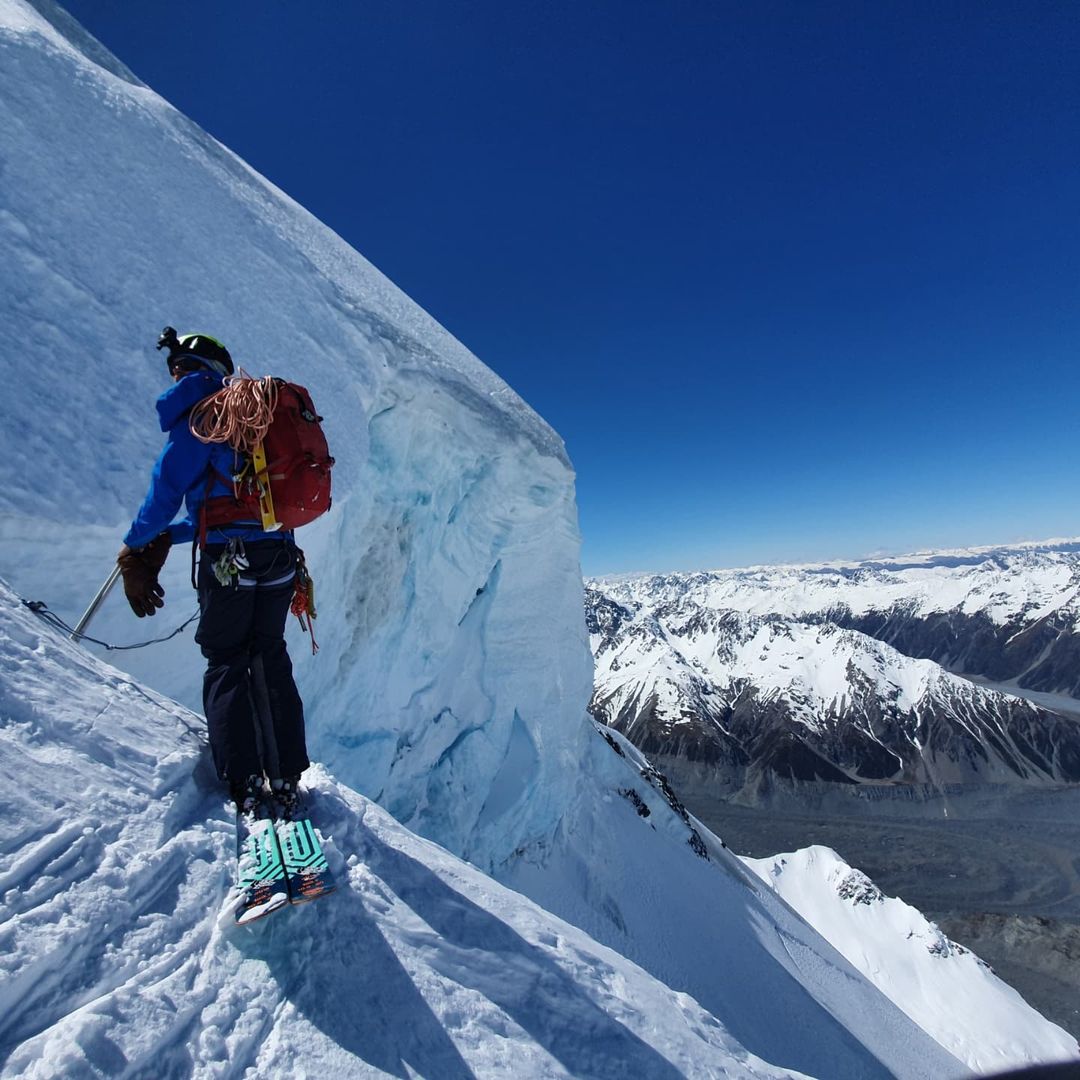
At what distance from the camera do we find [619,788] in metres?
21.9

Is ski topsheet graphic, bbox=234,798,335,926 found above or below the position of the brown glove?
below

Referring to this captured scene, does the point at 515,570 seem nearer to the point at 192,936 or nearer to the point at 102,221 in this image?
the point at 102,221

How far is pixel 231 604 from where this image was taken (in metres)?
2.96

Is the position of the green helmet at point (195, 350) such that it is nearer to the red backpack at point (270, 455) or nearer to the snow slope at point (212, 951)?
the red backpack at point (270, 455)

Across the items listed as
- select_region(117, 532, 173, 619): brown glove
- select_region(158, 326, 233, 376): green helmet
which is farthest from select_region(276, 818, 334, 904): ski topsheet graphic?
select_region(158, 326, 233, 376): green helmet

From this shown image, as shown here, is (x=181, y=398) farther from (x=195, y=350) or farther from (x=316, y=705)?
(x=316, y=705)

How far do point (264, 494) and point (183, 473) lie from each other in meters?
0.42

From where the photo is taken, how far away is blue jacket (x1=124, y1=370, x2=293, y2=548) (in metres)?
2.89

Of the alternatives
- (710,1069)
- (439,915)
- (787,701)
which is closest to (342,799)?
(439,915)

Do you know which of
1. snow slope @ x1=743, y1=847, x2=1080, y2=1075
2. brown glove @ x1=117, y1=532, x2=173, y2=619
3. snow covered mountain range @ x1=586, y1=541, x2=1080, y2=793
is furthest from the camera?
snow covered mountain range @ x1=586, y1=541, x2=1080, y2=793

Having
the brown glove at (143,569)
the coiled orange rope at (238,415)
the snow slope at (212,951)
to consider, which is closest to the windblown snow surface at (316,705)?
the snow slope at (212,951)

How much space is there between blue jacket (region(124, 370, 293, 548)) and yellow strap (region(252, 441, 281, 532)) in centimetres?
14

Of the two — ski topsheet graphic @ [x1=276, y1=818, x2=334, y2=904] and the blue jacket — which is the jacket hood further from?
ski topsheet graphic @ [x1=276, y1=818, x2=334, y2=904]

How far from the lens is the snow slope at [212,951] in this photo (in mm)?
1870
